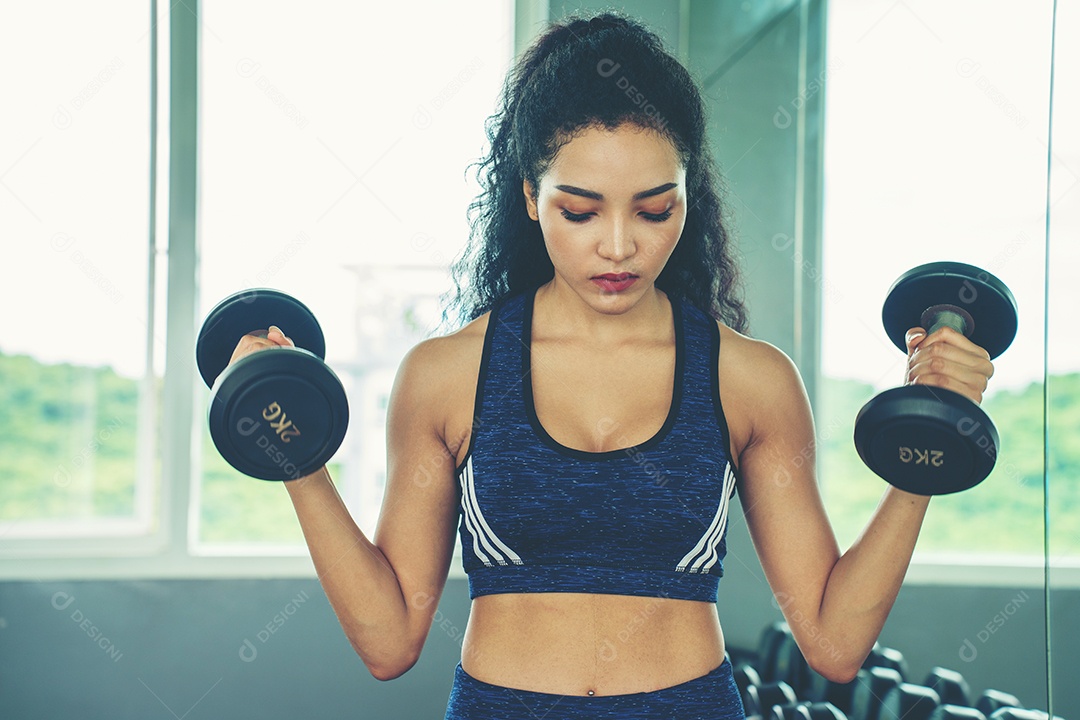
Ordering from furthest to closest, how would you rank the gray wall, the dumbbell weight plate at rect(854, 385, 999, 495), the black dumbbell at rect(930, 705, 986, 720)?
the gray wall, the black dumbbell at rect(930, 705, 986, 720), the dumbbell weight plate at rect(854, 385, 999, 495)

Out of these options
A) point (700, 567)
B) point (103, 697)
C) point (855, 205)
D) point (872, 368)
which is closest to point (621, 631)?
point (700, 567)

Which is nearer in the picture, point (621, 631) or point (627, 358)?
point (621, 631)

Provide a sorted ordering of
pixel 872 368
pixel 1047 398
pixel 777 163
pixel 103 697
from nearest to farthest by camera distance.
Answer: pixel 1047 398
pixel 872 368
pixel 777 163
pixel 103 697

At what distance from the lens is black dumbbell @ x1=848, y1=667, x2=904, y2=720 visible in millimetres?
1419

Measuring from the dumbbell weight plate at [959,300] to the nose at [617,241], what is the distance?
0.98ft

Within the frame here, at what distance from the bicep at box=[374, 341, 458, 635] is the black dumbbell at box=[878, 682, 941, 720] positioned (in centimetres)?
72

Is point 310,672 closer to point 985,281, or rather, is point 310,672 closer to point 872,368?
point 872,368

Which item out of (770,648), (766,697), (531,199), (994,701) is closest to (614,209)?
(531,199)

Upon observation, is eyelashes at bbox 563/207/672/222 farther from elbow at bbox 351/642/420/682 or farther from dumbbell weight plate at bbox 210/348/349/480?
elbow at bbox 351/642/420/682

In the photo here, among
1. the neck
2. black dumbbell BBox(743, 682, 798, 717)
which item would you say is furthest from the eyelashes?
black dumbbell BBox(743, 682, 798, 717)

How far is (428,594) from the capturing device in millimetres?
1062

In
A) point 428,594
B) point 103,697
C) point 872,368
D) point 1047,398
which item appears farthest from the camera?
point 103,697

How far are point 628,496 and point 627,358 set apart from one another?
0.19 meters

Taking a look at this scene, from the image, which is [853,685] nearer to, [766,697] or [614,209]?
[766,697]
